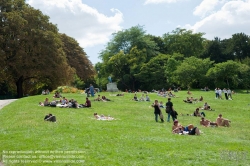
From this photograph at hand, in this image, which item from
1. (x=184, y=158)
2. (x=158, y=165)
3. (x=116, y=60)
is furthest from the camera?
(x=116, y=60)

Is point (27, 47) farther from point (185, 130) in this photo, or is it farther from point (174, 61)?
point (185, 130)

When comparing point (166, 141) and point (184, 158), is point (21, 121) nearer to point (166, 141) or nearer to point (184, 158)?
point (166, 141)

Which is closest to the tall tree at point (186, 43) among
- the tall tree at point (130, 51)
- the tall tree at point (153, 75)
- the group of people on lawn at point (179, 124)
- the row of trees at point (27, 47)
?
the tall tree at point (130, 51)

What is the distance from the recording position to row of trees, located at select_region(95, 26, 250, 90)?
5831 cm

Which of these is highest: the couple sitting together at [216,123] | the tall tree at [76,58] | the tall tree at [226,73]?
the tall tree at [76,58]

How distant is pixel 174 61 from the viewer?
211ft

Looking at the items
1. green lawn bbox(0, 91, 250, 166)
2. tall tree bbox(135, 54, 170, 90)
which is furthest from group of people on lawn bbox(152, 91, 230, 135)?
tall tree bbox(135, 54, 170, 90)

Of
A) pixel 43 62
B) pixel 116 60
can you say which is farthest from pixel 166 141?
pixel 116 60

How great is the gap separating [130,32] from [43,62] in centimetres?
3848

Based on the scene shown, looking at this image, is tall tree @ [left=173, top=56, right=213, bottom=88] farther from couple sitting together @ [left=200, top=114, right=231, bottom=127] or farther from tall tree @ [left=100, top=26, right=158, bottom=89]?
couple sitting together @ [left=200, top=114, right=231, bottom=127]

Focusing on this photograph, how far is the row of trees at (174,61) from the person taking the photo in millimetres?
58312

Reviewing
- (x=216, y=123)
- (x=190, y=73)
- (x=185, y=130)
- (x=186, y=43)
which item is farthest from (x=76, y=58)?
(x=185, y=130)

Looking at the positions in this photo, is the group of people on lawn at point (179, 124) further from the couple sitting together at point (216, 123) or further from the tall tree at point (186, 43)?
the tall tree at point (186, 43)

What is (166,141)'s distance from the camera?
42.7ft
